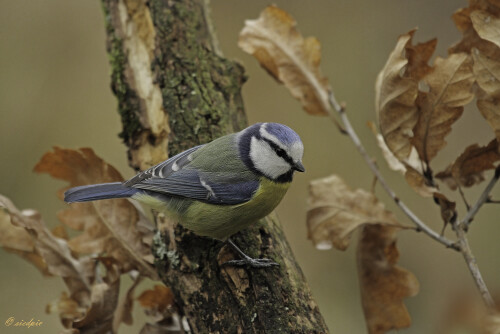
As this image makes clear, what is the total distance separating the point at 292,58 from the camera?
8.87 feet

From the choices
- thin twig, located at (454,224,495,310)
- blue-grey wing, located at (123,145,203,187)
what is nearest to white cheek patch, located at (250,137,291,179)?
blue-grey wing, located at (123,145,203,187)

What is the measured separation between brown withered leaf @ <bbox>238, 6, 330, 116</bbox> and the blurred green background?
1916 mm

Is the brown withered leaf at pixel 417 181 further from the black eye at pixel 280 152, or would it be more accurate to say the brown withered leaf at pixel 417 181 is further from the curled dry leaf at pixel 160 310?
the curled dry leaf at pixel 160 310

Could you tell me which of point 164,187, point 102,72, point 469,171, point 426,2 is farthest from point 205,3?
point 426,2

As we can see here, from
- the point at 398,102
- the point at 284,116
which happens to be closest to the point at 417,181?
the point at 398,102

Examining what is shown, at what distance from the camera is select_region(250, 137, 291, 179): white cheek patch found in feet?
8.25

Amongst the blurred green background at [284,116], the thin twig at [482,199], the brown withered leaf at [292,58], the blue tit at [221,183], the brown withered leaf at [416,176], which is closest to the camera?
the thin twig at [482,199]

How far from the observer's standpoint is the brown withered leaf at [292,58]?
8.86 ft

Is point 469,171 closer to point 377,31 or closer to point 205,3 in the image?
point 205,3

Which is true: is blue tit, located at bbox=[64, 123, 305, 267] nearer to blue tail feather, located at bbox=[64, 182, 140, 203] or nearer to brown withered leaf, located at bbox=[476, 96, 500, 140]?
blue tail feather, located at bbox=[64, 182, 140, 203]

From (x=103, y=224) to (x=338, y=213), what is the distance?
1133mm

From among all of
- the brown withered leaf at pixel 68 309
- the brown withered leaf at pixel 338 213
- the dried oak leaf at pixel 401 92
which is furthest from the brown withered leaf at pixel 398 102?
the brown withered leaf at pixel 68 309

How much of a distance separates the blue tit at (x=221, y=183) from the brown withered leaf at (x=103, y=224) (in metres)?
0.08

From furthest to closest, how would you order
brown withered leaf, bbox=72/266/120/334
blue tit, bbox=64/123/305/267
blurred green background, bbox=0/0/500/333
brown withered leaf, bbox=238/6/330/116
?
blurred green background, bbox=0/0/500/333 < brown withered leaf, bbox=238/6/330/116 < blue tit, bbox=64/123/305/267 < brown withered leaf, bbox=72/266/120/334
